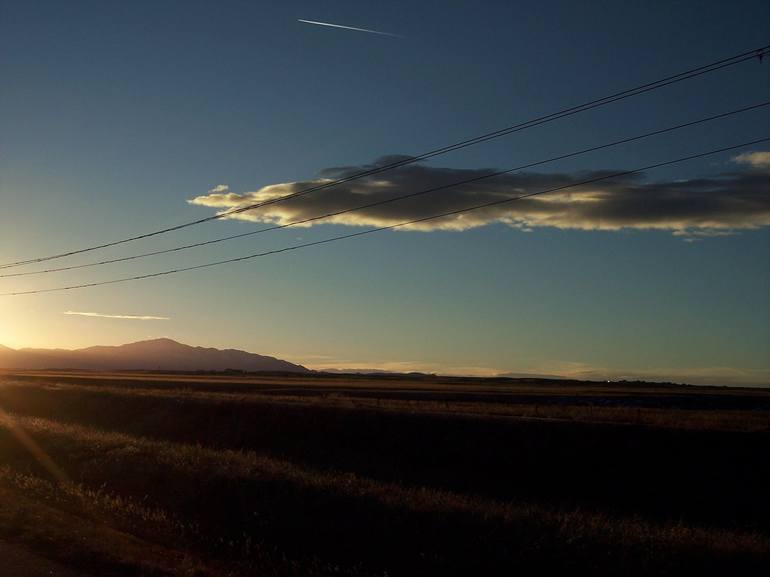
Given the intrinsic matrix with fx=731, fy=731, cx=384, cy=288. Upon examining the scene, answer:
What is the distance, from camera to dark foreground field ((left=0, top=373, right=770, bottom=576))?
11.6 metres

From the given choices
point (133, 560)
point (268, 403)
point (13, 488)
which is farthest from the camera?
point (268, 403)

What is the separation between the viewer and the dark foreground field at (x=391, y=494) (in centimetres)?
1156

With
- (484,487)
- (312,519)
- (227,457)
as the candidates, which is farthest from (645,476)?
(312,519)

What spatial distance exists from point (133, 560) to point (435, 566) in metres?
4.67

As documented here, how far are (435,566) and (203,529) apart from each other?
19.0 feet

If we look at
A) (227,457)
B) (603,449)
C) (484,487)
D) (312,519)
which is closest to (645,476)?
(603,449)

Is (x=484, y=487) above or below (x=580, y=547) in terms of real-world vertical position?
below

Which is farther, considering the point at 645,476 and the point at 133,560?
the point at 645,476

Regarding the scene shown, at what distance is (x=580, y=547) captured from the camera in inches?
449

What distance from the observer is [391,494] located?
1619 centimetres

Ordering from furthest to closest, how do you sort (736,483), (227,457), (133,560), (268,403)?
(268,403), (736,483), (227,457), (133,560)

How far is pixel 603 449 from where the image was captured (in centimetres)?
2958

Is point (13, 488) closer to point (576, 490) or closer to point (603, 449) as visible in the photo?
point (576, 490)

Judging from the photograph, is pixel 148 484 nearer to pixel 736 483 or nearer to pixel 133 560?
pixel 133 560
